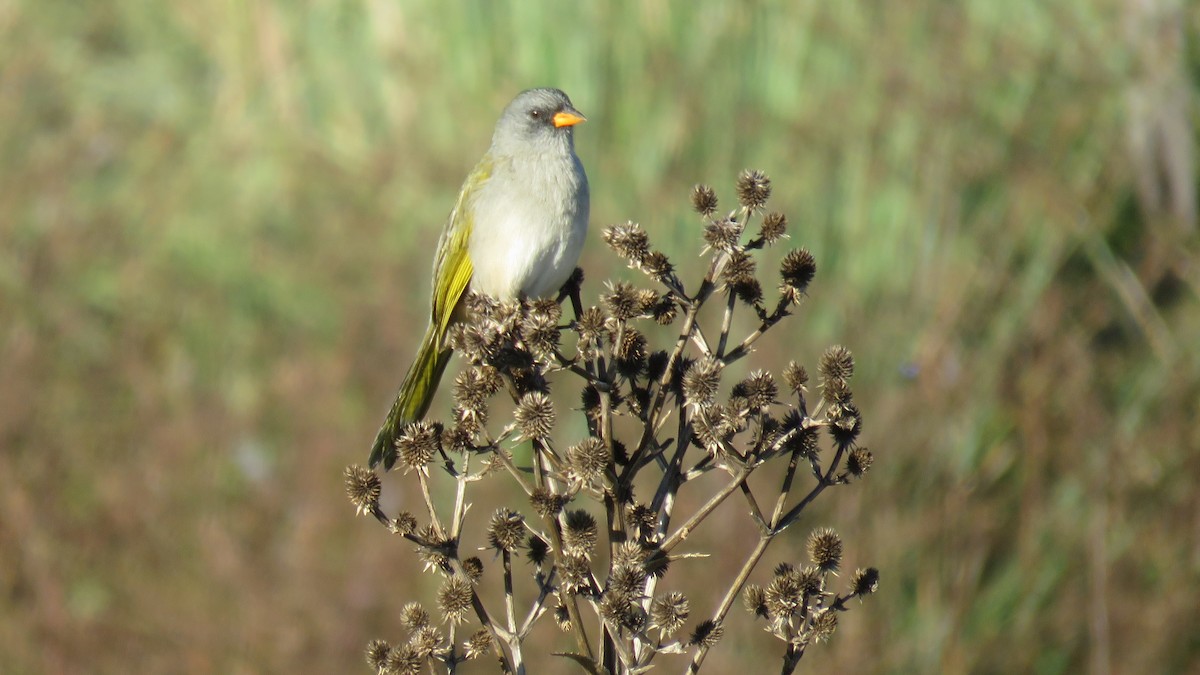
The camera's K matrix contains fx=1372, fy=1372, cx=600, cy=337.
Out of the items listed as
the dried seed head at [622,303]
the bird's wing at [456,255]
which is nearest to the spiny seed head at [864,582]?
the dried seed head at [622,303]

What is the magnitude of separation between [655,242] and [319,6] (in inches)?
198

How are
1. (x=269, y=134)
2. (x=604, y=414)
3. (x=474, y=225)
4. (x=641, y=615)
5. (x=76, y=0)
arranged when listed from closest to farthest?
(x=641, y=615) < (x=604, y=414) < (x=474, y=225) < (x=269, y=134) < (x=76, y=0)

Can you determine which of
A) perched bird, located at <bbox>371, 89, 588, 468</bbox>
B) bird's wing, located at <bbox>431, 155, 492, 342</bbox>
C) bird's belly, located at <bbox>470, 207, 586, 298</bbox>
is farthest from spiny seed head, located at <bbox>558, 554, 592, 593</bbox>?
bird's wing, located at <bbox>431, 155, 492, 342</bbox>

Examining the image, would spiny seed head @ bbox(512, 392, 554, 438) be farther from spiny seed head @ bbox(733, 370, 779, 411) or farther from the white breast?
the white breast

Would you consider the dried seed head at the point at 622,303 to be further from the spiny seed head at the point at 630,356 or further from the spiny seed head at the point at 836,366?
the spiny seed head at the point at 836,366

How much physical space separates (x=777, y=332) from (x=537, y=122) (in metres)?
2.41

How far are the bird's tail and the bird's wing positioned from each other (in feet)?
1.35

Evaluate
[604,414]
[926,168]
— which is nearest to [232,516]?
[926,168]

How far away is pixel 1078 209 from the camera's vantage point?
7004 millimetres

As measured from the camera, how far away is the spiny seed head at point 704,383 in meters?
2.53

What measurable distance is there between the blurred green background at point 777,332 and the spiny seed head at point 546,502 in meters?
3.90

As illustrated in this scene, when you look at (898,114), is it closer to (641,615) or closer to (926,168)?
(926,168)

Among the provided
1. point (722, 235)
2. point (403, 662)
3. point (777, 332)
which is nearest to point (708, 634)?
point (403, 662)

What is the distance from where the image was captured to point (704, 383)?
2.53 metres
